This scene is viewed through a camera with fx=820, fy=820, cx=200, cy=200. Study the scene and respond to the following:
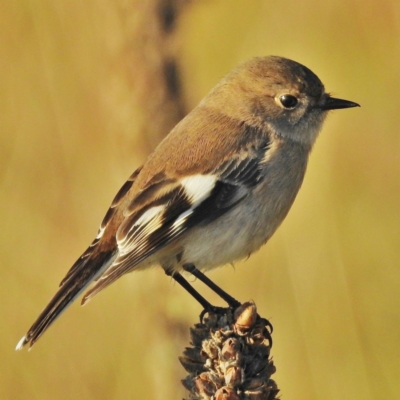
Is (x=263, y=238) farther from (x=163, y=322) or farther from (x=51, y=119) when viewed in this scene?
(x=51, y=119)

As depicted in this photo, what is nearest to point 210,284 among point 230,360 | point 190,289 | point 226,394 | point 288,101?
point 190,289

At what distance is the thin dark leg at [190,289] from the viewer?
13.2ft

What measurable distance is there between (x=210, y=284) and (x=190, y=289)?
11 cm

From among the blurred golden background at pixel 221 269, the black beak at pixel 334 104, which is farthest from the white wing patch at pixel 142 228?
the black beak at pixel 334 104

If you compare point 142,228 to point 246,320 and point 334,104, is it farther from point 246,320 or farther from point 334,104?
point 334,104

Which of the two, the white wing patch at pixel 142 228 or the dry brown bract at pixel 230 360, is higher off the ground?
the white wing patch at pixel 142 228

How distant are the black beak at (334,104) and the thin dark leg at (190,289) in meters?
1.17

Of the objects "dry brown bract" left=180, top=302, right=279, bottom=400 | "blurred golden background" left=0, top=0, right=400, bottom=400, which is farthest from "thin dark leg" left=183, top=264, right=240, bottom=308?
"dry brown bract" left=180, top=302, right=279, bottom=400

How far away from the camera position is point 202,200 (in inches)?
150

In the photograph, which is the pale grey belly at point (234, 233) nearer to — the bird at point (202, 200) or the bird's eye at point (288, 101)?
the bird at point (202, 200)

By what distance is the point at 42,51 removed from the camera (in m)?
4.43

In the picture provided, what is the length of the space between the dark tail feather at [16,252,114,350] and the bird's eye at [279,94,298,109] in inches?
49.8

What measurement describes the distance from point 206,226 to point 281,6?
1.51m

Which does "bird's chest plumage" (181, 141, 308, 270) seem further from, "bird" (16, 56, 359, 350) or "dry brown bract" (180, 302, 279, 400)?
"dry brown bract" (180, 302, 279, 400)
